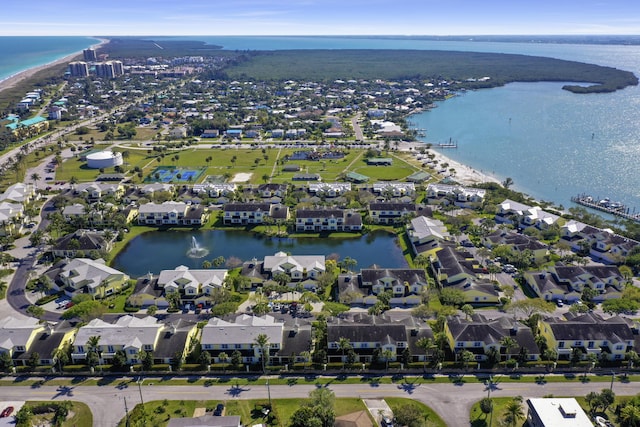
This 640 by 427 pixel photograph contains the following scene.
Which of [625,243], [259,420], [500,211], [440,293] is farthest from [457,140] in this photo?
[259,420]

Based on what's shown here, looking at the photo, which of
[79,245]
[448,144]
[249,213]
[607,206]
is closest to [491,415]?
[249,213]

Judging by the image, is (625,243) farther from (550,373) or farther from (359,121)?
(359,121)

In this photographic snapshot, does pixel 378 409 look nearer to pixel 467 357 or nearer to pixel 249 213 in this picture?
pixel 467 357

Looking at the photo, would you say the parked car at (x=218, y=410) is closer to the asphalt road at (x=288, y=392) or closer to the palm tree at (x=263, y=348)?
the asphalt road at (x=288, y=392)

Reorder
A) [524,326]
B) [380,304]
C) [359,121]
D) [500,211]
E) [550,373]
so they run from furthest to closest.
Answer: [359,121] → [500,211] → [380,304] → [524,326] → [550,373]

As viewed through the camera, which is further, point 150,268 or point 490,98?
point 490,98

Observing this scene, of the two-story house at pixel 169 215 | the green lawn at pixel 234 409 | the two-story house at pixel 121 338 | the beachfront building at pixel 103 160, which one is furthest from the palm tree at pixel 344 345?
the beachfront building at pixel 103 160
